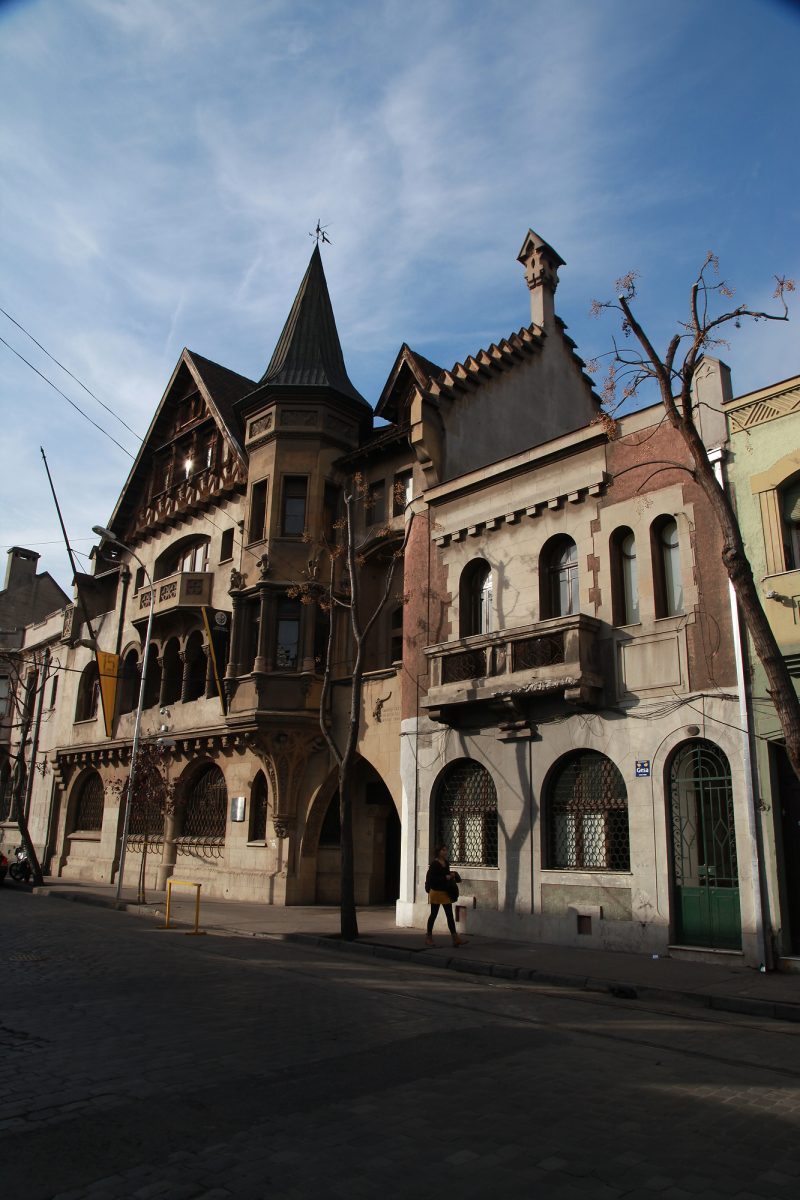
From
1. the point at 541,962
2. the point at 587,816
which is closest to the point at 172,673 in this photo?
the point at 587,816

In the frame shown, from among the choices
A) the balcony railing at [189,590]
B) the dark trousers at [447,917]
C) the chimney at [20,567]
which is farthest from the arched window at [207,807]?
the chimney at [20,567]

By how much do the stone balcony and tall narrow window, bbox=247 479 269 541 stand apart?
9561 millimetres

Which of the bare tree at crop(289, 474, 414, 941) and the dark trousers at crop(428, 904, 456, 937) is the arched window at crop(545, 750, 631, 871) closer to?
the dark trousers at crop(428, 904, 456, 937)

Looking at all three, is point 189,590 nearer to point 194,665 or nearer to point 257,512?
point 194,665

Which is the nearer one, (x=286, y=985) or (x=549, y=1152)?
(x=549, y=1152)

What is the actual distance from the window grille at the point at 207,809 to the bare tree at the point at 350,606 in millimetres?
5360

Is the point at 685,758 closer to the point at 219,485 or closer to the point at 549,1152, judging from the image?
the point at 549,1152

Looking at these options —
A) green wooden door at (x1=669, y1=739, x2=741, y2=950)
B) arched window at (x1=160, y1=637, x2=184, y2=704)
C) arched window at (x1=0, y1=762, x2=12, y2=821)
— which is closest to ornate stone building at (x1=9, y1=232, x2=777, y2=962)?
green wooden door at (x1=669, y1=739, x2=741, y2=950)

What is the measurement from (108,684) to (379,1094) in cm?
2873

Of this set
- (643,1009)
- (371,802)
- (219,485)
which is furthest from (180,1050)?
(219,485)

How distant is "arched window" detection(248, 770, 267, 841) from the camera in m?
26.2

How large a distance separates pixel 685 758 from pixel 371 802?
1186 centimetres

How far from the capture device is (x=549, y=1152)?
5.56 metres

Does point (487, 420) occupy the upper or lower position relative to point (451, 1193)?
upper
